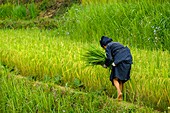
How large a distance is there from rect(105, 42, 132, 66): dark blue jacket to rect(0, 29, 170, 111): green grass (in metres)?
0.32

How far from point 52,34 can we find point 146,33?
9.88 feet

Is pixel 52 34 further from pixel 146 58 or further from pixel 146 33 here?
pixel 146 58

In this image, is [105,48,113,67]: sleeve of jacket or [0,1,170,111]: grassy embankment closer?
[105,48,113,67]: sleeve of jacket

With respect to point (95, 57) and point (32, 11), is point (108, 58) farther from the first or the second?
point (32, 11)

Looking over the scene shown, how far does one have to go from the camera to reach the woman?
4199 mm

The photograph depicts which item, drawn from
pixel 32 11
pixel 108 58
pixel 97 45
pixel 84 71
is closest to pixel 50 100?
pixel 84 71

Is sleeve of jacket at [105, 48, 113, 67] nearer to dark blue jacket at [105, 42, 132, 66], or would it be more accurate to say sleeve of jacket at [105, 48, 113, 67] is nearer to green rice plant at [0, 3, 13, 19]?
dark blue jacket at [105, 42, 132, 66]

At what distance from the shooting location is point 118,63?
4.21 meters

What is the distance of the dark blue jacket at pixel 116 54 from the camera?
4229 millimetres

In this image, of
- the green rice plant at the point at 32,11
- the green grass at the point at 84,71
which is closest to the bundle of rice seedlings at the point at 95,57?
the green grass at the point at 84,71

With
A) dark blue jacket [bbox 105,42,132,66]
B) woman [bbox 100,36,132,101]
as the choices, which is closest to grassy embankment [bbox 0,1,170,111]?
woman [bbox 100,36,132,101]

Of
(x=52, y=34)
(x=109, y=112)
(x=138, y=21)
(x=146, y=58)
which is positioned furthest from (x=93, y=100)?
(x=52, y=34)

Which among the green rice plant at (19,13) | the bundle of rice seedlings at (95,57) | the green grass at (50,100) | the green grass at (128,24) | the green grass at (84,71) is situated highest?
the green rice plant at (19,13)

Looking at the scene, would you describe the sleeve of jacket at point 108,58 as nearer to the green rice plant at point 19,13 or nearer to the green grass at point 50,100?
the green grass at point 50,100
